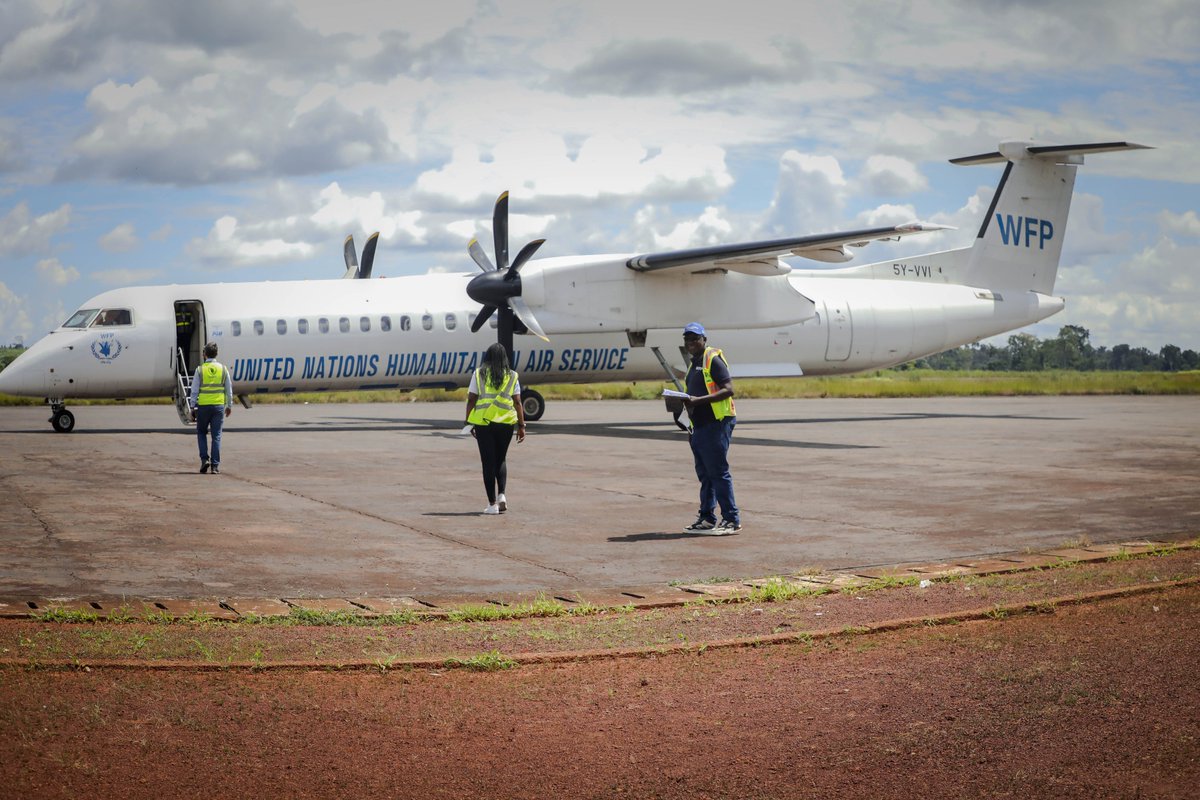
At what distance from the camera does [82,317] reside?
84.3 feet

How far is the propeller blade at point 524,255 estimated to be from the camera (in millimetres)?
26625

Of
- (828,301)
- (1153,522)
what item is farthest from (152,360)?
(1153,522)

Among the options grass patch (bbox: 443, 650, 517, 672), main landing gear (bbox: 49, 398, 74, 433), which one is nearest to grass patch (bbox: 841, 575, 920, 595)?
grass patch (bbox: 443, 650, 517, 672)

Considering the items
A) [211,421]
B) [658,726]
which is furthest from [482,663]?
[211,421]

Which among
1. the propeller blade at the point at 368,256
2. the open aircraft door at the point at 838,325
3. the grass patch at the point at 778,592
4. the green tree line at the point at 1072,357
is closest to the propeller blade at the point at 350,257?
the propeller blade at the point at 368,256

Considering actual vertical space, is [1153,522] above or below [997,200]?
below

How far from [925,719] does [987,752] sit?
0.48 m

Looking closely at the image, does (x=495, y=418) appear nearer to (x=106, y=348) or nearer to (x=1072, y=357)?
(x=106, y=348)

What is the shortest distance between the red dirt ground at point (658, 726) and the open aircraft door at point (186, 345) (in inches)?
831

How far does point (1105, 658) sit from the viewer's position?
6172 millimetres

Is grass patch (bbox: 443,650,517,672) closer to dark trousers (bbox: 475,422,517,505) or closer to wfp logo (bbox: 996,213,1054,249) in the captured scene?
dark trousers (bbox: 475,422,517,505)

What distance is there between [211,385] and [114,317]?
9808 mm

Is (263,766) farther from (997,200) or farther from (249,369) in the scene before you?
(997,200)

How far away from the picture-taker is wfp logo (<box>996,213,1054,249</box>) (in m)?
32.3
